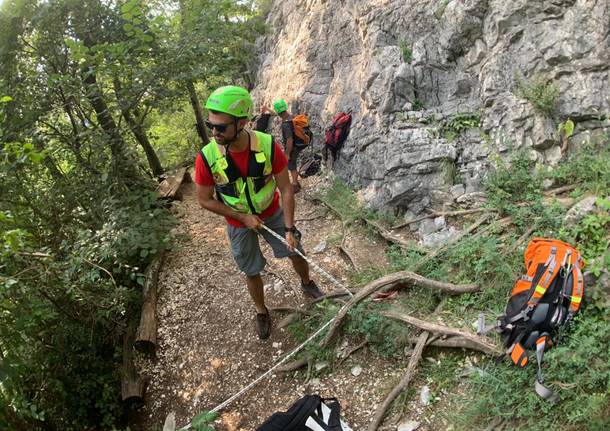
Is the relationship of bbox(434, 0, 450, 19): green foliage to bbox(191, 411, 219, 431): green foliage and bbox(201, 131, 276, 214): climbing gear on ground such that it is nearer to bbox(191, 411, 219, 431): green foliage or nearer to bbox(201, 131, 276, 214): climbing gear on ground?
bbox(201, 131, 276, 214): climbing gear on ground

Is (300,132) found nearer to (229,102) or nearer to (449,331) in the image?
(229,102)

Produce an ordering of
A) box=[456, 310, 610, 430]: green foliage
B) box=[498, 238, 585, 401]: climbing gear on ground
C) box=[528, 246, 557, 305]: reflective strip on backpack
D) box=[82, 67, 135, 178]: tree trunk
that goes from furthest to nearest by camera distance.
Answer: box=[82, 67, 135, 178]: tree trunk, box=[528, 246, 557, 305]: reflective strip on backpack, box=[498, 238, 585, 401]: climbing gear on ground, box=[456, 310, 610, 430]: green foliage

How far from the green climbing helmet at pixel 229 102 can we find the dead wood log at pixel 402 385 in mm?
2707

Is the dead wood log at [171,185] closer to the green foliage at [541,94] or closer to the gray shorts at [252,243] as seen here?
the gray shorts at [252,243]

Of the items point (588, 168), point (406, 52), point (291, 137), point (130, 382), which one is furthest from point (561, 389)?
point (291, 137)

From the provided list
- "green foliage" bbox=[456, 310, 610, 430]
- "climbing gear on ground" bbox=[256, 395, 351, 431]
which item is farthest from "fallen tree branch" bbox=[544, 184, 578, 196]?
"climbing gear on ground" bbox=[256, 395, 351, 431]

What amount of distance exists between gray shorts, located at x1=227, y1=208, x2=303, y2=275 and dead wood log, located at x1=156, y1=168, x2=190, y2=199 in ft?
16.1

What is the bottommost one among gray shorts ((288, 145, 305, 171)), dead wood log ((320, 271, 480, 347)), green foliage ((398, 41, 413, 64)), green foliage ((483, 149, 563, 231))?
dead wood log ((320, 271, 480, 347))

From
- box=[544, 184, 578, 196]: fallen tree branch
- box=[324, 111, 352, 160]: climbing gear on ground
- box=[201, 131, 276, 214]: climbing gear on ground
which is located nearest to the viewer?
box=[201, 131, 276, 214]: climbing gear on ground

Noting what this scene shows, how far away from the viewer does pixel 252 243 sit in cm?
433

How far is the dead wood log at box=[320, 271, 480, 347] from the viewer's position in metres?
4.13

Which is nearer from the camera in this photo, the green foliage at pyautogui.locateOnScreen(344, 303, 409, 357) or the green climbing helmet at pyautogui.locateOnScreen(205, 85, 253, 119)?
the green climbing helmet at pyautogui.locateOnScreen(205, 85, 253, 119)

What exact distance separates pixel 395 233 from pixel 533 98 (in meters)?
2.55

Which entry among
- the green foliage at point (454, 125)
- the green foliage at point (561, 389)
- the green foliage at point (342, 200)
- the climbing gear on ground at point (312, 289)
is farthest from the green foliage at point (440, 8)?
the green foliage at point (561, 389)
